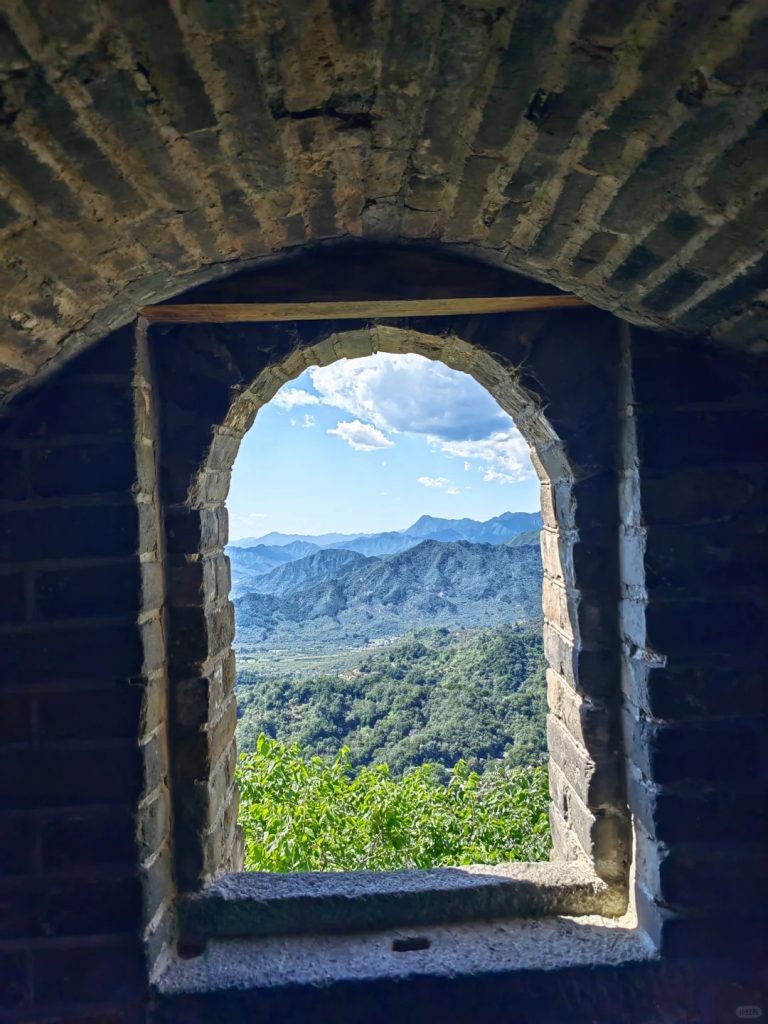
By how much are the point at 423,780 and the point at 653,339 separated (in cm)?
454

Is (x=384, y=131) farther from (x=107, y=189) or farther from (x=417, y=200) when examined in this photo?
(x=107, y=189)

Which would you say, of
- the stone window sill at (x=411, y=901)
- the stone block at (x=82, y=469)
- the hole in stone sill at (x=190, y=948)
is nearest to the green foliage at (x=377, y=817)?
the stone window sill at (x=411, y=901)

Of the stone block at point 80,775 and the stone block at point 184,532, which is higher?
the stone block at point 184,532

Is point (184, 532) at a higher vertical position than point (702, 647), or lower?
higher

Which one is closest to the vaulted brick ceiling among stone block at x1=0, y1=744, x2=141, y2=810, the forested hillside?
stone block at x1=0, y1=744, x2=141, y2=810

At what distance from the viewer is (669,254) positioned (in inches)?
50.8

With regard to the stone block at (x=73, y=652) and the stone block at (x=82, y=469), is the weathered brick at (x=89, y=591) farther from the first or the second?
the stone block at (x=82, y=469)

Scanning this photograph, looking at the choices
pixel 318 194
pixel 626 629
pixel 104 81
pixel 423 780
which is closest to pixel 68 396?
pixel 318 194

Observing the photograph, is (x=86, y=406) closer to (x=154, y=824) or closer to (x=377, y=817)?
(x=154, y=824)

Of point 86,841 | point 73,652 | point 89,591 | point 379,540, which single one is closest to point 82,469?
point 89,591

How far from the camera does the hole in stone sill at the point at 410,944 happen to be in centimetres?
175

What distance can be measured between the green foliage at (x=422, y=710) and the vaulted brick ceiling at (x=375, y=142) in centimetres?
549

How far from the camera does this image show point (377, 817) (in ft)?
13.8

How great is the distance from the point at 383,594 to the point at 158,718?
493 inches
